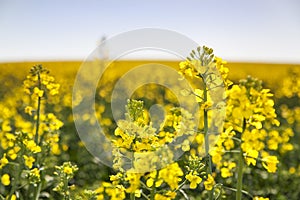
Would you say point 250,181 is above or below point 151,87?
below

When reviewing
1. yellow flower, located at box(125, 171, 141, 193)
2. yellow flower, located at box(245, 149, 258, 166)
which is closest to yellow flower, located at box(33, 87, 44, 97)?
yellow flower, located at box(125, 171, 141, 193)

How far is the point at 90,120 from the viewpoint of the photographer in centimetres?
925

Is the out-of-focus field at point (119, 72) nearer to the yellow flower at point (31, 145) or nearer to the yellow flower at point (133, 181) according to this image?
the yellow flower at point (31, 145)

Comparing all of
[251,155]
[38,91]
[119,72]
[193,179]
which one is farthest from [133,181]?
[119,72]

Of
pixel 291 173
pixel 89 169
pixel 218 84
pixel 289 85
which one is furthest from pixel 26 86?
pixel 289 85

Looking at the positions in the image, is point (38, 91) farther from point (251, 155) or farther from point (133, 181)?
point (251, 155)

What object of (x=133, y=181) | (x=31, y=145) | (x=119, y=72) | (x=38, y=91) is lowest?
(x=133, y=181)

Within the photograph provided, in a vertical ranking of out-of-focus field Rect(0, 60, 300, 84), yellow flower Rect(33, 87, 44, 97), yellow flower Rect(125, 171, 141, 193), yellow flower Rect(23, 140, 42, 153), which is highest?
out-of-focus field Rect(0, 60, 300, 84)

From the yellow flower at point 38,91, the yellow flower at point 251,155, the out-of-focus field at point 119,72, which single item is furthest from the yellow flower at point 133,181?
the out-of-focus field at point 119,72

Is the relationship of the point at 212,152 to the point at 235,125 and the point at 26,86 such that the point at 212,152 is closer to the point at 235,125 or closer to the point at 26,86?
the point at 235,125

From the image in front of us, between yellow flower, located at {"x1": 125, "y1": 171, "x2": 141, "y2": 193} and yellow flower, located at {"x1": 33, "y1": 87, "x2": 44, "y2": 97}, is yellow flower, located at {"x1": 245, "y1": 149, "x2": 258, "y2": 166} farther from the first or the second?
yellow flower, located at {"x1": 33, "y1": 87, "x2": 44, "y2": 97}

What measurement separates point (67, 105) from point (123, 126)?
7.66 meters

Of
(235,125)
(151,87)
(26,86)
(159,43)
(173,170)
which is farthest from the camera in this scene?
(151,87)

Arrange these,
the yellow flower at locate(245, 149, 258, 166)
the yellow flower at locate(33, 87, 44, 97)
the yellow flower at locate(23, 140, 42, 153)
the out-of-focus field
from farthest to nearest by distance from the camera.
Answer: the out-of-focus field → the yellow flower at locate(33, 87, 44, 97) → the yellow flower at locate(23, 140, 42, 153) → the yellow flower at locate(245, 149, 258, 166)
